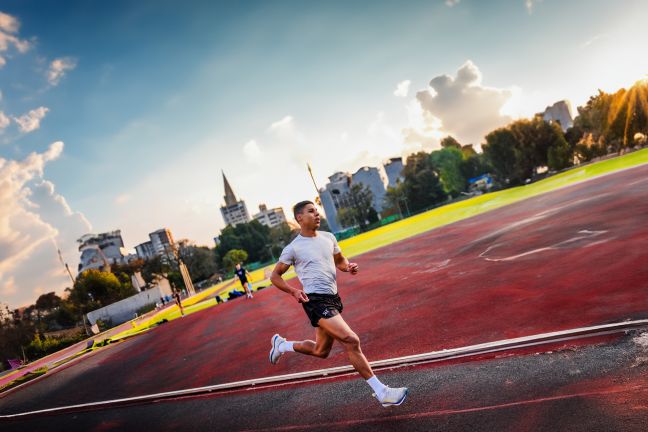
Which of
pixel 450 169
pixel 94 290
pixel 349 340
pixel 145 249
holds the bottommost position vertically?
pixel 349 340

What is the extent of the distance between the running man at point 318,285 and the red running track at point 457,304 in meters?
1.58

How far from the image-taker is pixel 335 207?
12512 cm

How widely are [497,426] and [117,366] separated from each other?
43.4 feet

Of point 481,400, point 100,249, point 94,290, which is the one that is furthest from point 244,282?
point 100,249

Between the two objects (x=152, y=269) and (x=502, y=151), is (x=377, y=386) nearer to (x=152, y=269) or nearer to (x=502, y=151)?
(x=502, y=151)

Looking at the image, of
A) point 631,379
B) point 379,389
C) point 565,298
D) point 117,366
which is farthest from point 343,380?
point 117,366

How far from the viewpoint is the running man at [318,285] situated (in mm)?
3811

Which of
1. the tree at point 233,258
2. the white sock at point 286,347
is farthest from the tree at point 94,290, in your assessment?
the white sock at point 286,347

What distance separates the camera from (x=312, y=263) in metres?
4.08

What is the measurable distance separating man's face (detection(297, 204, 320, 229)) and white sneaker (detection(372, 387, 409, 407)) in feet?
6.11

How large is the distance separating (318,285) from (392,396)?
1.32m

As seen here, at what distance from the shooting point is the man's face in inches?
163

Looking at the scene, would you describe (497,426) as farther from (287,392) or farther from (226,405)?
(226,405)

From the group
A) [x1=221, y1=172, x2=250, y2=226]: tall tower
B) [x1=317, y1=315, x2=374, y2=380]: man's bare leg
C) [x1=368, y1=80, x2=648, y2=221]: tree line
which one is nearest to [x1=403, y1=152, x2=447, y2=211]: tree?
[x1=368, y1=80, x2=648, y2=221]: tree line
